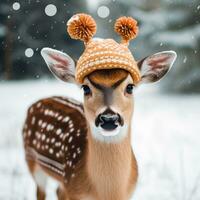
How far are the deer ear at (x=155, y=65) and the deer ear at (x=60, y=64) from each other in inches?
3.9

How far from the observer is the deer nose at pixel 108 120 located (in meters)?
0.76

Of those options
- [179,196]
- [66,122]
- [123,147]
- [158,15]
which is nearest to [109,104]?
[123,147]

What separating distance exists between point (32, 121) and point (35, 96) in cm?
48

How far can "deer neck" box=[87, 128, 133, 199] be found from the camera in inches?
33.0

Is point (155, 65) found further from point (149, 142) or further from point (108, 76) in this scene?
point (149, 142)

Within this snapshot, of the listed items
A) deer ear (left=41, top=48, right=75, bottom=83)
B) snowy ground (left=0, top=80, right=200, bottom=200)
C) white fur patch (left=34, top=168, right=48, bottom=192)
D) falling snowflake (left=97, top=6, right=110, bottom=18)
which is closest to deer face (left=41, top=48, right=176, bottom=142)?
deer ear (left=41, top=48, right=75, bottom=83)

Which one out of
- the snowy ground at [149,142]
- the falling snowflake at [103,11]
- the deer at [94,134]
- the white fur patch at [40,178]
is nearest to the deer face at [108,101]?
the deer at [94,134]

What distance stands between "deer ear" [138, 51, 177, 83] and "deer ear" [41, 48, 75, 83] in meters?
0.10

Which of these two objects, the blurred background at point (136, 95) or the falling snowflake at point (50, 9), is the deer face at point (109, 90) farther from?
the falling snowflake at point (50, 9)

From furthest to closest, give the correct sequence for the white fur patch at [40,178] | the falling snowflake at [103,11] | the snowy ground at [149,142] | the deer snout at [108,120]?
1. the falling snowflake at [103,11]
2. the snowy ground at [149,142]
3. the white fur patch at [40,178]
4. the deer snout at [108,120]

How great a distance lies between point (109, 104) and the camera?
2.56ft

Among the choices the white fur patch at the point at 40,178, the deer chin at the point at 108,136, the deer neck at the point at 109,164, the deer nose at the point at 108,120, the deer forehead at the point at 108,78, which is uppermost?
the deer forehead at the point at 108,78

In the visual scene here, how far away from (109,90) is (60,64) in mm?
104

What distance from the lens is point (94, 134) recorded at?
83 cm
